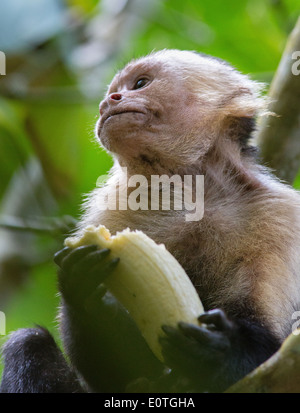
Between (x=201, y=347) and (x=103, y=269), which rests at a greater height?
(x=103, y=269)

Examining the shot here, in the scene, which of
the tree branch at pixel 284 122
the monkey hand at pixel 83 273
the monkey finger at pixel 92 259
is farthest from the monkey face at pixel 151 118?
the monkey finger at pixel 92 259

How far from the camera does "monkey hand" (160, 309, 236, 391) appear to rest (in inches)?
130

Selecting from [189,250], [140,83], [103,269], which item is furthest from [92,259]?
[140,83]

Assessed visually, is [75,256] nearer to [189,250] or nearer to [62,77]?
[189,250]

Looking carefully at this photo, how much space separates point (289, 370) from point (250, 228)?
1503 millimetres

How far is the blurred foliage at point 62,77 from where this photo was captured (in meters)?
6.95

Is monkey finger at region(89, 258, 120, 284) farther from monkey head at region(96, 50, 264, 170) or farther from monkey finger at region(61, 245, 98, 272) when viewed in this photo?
monkey head at region(96, 50, 264, 170)

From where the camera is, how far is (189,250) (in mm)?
4426

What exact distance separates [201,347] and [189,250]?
1.14m

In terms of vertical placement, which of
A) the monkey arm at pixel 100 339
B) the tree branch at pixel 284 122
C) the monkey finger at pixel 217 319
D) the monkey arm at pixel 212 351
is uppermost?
the tree branch at pixel 284 122

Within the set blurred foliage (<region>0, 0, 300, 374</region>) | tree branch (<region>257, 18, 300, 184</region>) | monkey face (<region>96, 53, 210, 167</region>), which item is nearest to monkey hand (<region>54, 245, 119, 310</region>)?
monkey face (<region>96, 53, 210, 167</region>)

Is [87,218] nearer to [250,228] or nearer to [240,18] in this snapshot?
[250,228]

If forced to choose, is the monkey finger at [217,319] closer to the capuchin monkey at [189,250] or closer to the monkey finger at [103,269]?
the capuchin monkey at [189,250]

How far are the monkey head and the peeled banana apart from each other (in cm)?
133
